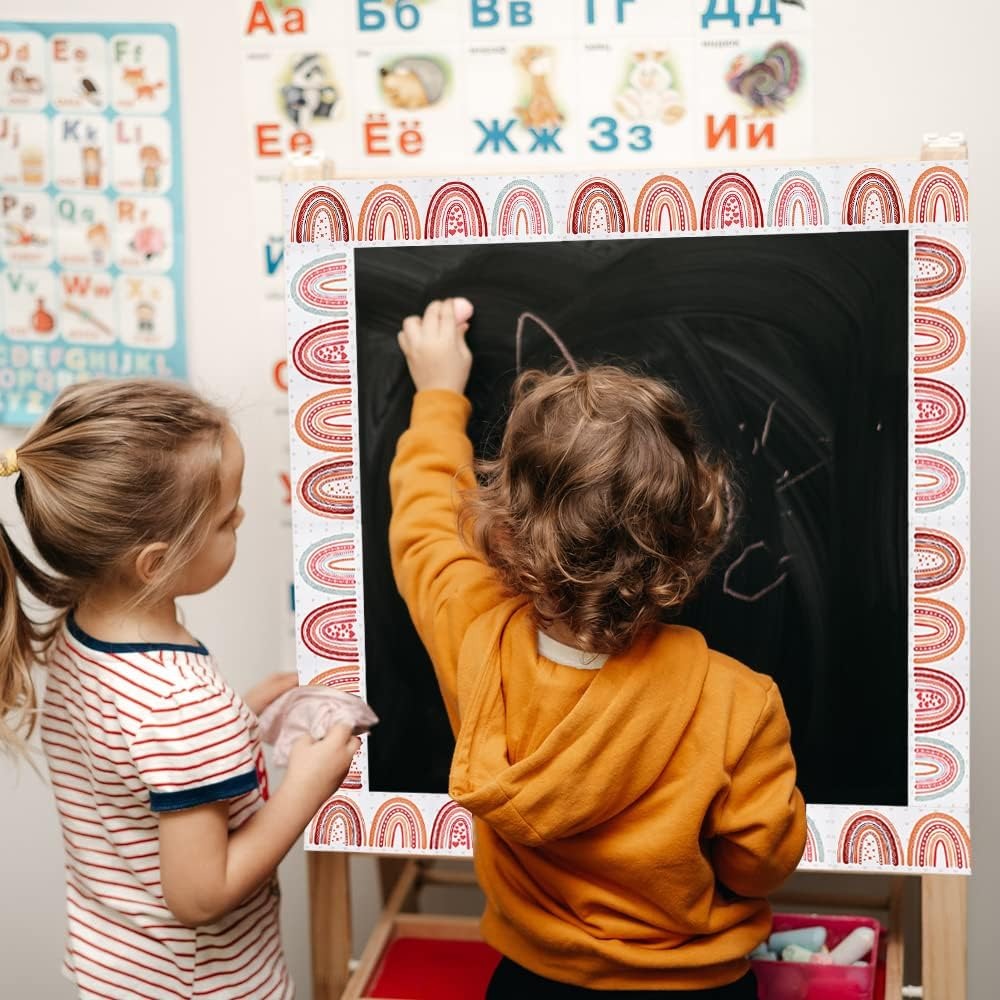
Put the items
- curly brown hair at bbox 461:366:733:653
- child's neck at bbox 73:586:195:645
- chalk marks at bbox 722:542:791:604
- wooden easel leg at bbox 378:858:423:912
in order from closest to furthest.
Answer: curly brown hair at bbox 461:366:733:653
child's neck at bbox 73:586:195:645
chalk marks at bbox 722:542:791:604
wooden easel leg at bbox 378:858:423:912

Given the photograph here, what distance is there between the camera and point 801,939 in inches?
61.3

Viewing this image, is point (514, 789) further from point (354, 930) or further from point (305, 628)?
point (354, 930)

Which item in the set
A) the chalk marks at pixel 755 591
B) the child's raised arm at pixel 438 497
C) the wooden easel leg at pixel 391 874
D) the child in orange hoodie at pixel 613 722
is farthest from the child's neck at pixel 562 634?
the wooden easel leg at pixel 391 874

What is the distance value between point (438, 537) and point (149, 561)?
337mm

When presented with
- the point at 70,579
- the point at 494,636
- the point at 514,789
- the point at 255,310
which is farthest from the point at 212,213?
the point at 514,789

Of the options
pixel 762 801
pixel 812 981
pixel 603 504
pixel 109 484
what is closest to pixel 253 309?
pixel 109 484

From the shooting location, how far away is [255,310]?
189 cm

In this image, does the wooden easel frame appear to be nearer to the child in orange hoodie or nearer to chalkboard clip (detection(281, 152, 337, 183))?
the child in orange hoodie

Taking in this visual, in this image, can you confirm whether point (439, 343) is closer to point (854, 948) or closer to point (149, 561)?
point (149, 561)

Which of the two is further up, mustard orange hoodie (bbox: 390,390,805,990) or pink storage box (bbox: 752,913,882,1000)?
mustard orange hoodie (bbox: 390,390,805,990)

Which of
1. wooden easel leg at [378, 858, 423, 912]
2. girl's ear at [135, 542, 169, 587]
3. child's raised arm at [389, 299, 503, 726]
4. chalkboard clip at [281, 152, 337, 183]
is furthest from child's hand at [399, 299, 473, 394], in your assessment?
Answer: wooden easel leg at [378, 858, 423, 912]

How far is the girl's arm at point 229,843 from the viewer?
3.73ft

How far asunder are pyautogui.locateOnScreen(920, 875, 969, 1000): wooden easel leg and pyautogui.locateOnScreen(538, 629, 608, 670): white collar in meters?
0.60

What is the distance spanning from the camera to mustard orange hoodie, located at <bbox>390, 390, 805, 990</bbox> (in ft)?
3.65
